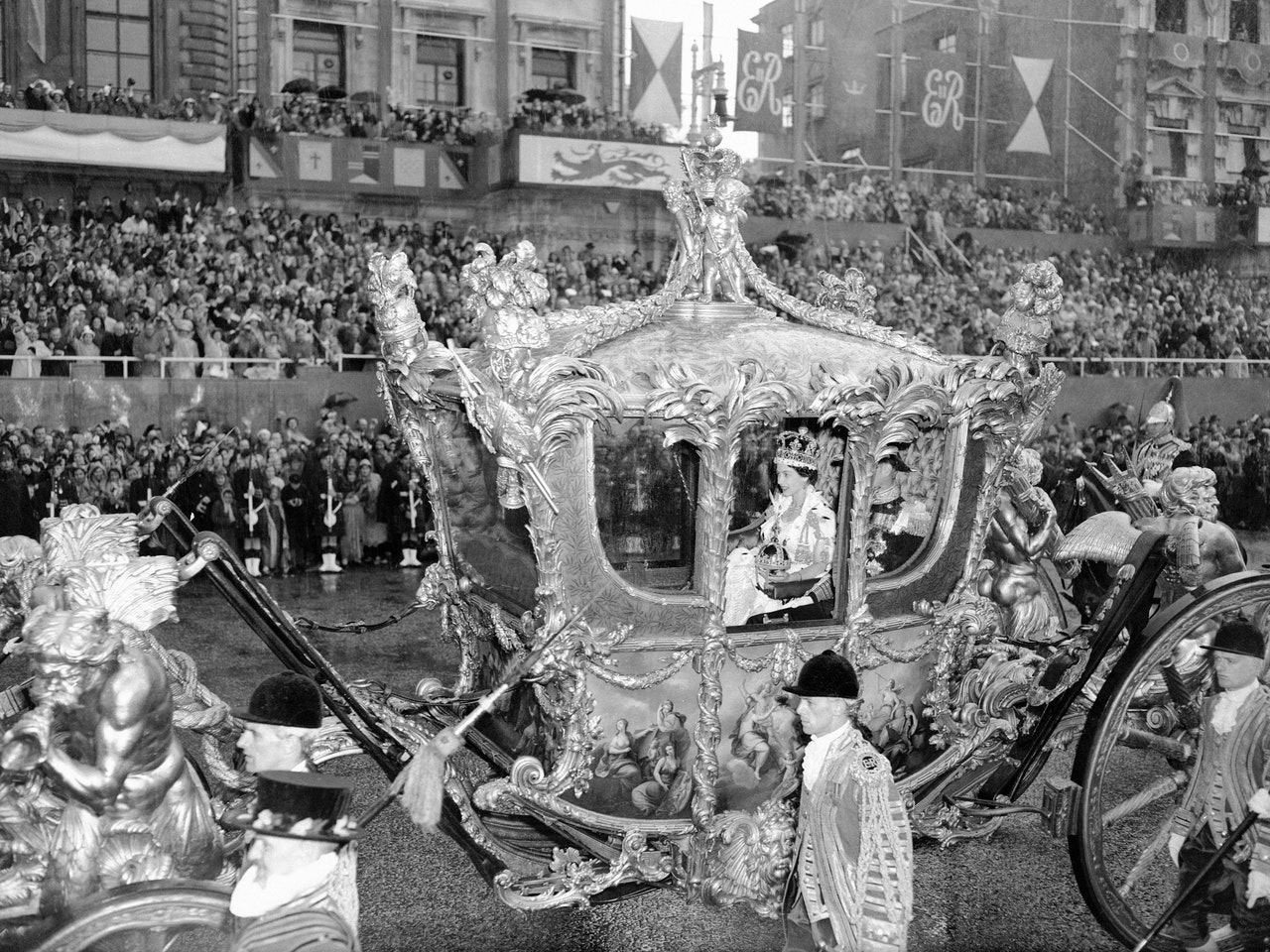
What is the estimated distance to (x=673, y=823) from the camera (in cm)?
433

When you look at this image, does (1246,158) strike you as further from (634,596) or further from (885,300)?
(634,596)

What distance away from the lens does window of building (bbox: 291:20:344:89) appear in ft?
68.5

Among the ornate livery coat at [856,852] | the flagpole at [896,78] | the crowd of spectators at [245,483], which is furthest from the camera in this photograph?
the flagpole at [896,78]

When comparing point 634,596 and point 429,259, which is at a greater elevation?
point 429,259

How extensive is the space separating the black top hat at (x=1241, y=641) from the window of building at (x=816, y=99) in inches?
829

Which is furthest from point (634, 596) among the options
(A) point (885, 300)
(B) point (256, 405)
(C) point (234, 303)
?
(A) point (885, 300)

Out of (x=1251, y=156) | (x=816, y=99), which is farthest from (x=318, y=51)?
(x=1251, y=156)

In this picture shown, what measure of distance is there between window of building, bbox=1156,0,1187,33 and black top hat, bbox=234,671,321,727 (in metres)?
25.4

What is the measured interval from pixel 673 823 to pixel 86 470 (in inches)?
363

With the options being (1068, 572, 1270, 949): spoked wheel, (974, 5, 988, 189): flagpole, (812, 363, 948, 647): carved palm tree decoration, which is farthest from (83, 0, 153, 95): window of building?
(1068, 572, 1270, 949): spoked wheel

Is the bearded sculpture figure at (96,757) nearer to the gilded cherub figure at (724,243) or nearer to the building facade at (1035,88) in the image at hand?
the gilded cherub figure at (724,243)

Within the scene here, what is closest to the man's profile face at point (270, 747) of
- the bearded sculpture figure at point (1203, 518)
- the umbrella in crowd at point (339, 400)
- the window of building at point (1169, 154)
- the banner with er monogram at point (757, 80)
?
the bearded sculpture figure at point (1203, 518)

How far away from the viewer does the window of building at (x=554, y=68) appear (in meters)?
22.6

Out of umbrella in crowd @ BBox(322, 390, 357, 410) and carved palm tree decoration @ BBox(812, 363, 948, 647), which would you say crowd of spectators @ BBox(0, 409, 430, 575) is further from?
carved palm tree decoration @ BBox(812, 363, 948, 647)
